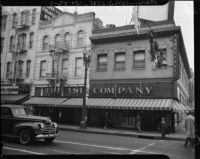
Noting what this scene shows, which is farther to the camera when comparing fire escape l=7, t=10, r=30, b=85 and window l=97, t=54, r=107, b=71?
window l=97, t=54, r=107, b=71

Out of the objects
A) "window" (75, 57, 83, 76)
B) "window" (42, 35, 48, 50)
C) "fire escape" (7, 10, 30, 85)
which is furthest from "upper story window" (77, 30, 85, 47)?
"fire escape" (7, 10, 30, 85)

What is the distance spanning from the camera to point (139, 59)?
68.0 feet

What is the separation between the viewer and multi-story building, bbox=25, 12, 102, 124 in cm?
1529

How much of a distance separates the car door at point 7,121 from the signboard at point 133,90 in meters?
Result: 12.7

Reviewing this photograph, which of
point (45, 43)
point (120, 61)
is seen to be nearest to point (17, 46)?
point (45, 43)

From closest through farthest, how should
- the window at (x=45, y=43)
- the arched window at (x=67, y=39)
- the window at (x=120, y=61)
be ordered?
1. the window at (x=45, y=43)
2. the arched window at (x=67, y=39)
3. the window at (x=120, y=61)

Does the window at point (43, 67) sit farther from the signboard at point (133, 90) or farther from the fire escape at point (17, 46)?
the signboard at point (133, 90)

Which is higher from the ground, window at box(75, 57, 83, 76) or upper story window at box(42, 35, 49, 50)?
upper story window at box(42, 35, 49, 50)

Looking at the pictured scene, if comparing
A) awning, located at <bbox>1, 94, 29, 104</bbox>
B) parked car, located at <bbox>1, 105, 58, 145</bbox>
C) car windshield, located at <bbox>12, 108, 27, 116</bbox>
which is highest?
awning, located at <bbox>1, 94, 29, 104</bbox>

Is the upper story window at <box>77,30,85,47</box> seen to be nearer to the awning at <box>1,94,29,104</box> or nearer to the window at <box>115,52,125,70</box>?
the window at <box>115,52,125,70</box>

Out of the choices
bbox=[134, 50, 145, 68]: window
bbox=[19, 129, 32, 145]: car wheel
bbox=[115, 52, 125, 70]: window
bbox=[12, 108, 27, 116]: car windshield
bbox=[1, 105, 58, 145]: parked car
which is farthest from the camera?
bbox=[115, 52, 125, 70]: window

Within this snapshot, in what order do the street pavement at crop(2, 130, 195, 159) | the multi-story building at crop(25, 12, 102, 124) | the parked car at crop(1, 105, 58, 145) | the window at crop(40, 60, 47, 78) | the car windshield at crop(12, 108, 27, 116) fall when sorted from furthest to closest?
the multi-story building at crop(25, 12, 102, 124), the window at crop(40, 60, 47, 78), the car windshield at crop(12, 108, 27, 116), the parked car at crop(1, 105, 58, 145), the street pavement at crop(2, 130, 195, 159)

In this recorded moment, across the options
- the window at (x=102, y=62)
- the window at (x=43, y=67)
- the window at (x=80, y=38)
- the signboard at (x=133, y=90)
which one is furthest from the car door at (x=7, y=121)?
the window at (x=102, y=62)

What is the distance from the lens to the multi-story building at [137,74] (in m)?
19.1
